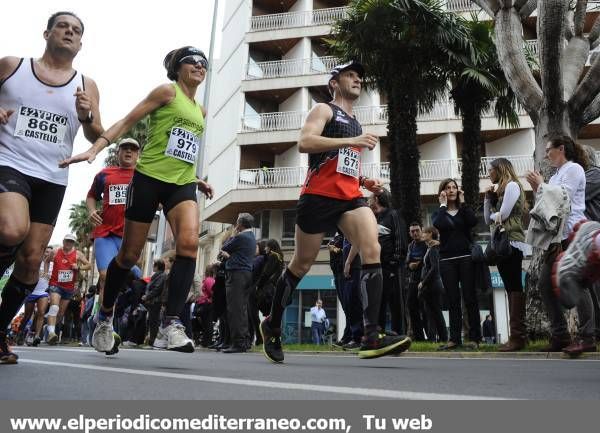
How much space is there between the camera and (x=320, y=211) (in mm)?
4086

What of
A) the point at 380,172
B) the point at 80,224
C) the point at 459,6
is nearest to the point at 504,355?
the point at 380,172

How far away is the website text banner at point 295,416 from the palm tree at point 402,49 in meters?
10.7

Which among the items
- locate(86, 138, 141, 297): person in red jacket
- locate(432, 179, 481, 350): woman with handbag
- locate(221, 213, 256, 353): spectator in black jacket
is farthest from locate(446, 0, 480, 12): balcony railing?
locate(86, 138, 141, 297): person in red jacket

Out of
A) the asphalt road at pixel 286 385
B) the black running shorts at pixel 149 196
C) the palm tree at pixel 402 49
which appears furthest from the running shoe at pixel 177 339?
the palm tree at pixel 402 49

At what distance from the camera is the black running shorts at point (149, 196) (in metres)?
3.87

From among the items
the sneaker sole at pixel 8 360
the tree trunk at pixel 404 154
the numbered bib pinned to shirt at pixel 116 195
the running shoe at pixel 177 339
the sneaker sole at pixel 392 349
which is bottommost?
the sneaker sole at pixel 8 360

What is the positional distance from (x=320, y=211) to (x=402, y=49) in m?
10.1

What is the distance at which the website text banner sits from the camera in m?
1.60

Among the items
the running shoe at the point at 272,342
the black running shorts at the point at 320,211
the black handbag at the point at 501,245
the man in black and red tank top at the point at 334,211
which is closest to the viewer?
the man in black and red tank top at the point at 334,211

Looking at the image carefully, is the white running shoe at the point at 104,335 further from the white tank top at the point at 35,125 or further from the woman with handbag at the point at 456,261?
the woman with handbag at the point at 456,261

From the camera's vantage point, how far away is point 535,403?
1949mm

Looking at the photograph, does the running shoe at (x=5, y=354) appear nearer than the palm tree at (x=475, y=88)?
Yes

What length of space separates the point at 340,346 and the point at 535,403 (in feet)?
19.7

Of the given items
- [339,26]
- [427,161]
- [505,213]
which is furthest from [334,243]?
[427,161]
